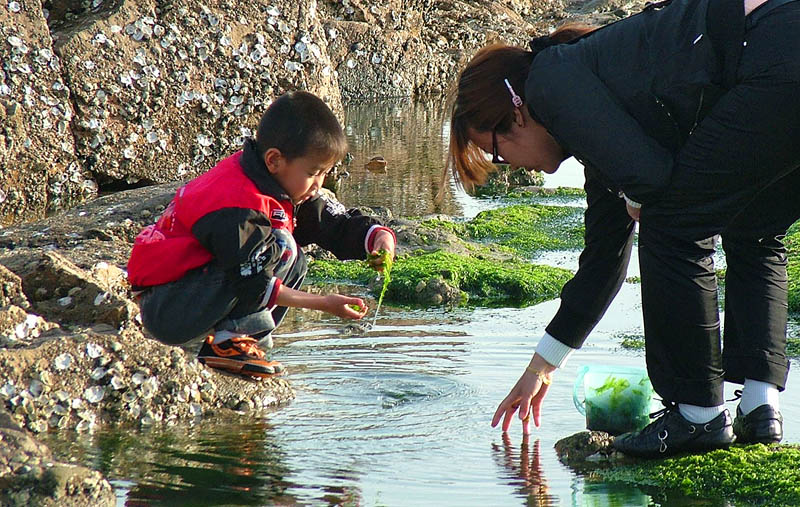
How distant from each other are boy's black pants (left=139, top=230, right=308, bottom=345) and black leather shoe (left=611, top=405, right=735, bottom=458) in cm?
155

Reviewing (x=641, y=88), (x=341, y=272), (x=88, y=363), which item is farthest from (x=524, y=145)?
(x=341, y=272)

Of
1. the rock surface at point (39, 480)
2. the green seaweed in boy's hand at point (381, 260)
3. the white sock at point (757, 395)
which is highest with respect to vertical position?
the green seaweed in boy's hand at point (381, 260)

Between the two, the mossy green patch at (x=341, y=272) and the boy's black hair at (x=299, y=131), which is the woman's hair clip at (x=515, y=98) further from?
the mossy green patch at (x=341, y=272)

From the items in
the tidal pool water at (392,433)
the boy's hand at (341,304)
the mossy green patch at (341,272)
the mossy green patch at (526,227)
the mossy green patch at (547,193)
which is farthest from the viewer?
the mossy green patch at (547,193)

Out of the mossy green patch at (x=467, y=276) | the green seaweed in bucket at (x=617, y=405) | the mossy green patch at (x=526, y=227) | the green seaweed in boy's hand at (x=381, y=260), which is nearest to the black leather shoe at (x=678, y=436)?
the green seaweed in bucket at (x=617, y=405)

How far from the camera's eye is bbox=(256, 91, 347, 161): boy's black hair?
4.16 meters

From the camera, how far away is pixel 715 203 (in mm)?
3137

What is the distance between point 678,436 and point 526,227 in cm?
435

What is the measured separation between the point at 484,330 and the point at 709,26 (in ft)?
7.71

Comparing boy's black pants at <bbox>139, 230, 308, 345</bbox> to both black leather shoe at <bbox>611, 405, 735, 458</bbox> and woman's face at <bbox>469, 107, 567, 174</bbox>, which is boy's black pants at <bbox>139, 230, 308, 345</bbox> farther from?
black leather shoe at <bbox>611, 405, 735, 458</bbox>

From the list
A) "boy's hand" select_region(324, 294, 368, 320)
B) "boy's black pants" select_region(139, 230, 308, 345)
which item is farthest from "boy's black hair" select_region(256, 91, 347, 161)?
"boy's hand" select_region(324, 294, 368, 320)

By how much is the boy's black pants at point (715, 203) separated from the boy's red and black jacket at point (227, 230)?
1463mm

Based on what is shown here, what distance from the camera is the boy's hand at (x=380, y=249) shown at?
170 inches

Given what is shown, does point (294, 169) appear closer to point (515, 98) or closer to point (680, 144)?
point (515, 98)
